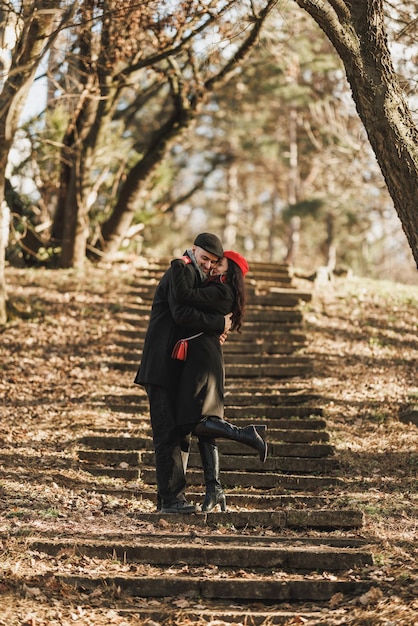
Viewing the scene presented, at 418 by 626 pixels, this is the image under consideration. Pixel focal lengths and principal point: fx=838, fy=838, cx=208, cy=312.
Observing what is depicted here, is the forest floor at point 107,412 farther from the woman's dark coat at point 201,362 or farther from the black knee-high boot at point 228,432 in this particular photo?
the woman's dark coat at point 201,362

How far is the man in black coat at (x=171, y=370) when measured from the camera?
6.63m

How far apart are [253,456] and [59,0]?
5.93 m

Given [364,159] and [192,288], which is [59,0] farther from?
[364,159]

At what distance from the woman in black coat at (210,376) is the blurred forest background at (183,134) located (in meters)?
3.02

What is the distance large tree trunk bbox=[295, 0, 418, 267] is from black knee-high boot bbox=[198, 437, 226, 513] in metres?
2.24

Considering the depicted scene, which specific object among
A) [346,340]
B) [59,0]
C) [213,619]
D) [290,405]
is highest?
[59,0]

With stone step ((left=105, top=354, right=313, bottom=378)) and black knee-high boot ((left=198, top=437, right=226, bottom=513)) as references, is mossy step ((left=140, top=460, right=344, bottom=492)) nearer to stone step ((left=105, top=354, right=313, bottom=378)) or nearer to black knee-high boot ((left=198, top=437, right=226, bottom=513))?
black knee-high boot ((left=198, top=437, right=226, bottom=513))

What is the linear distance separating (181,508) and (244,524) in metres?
0.52

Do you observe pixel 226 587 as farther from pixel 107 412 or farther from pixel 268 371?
pixel 268 371

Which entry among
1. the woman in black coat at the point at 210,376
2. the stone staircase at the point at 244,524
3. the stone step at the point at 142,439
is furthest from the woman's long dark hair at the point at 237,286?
the stone step at the point at 142,439

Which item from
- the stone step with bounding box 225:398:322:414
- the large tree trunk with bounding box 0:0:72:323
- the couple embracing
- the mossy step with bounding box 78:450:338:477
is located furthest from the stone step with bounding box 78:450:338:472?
the large tree trunk with bounding box 0:0:72:323

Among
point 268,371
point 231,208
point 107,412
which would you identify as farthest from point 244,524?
point 231,208

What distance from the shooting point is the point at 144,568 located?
555 centimetres

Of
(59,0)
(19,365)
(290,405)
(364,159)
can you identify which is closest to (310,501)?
(290,405)
